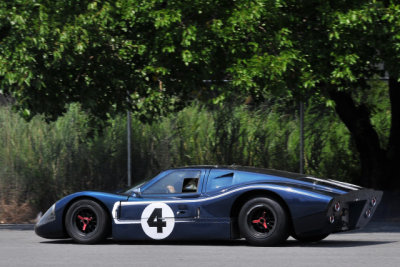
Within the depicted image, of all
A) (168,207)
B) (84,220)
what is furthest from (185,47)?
(84,220)

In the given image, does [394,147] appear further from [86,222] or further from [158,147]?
[86,222]

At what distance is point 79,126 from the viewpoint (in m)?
17.4

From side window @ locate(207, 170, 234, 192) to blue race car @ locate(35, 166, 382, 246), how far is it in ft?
0.05

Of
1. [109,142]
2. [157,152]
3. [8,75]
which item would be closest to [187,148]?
[157,152]

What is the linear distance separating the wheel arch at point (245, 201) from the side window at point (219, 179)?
0.34m

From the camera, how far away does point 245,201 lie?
10453 mm

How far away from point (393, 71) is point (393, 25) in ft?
3.04

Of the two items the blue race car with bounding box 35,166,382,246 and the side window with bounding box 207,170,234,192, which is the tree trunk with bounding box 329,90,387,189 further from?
the side window with bounding box 207,170,234,192

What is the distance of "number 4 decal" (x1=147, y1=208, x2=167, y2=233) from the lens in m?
10.6

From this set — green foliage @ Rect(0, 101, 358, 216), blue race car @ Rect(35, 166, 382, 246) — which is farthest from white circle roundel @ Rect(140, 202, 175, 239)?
green foliage @ Rect(0, 101, 358, 216)

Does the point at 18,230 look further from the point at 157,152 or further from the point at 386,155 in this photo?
the point at 386,155

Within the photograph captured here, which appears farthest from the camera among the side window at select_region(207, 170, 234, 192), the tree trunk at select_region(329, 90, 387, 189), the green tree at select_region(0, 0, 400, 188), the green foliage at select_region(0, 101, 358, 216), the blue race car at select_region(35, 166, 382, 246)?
the green foliage at select_region(0, 101, 358, 216)

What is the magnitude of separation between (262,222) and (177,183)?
138 centimetres

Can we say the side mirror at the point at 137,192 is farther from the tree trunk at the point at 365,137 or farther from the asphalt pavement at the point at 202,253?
the tree trunk at the point at 365,137
